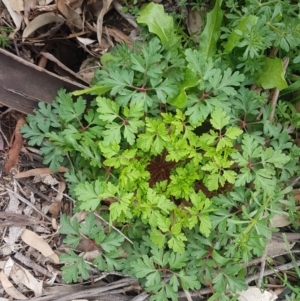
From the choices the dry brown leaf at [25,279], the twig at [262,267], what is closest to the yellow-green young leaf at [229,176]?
the twig at [262,267]

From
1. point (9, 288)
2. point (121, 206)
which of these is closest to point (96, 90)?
point (121, 206)

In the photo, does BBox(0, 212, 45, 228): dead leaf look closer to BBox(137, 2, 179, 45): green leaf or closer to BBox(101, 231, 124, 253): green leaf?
BBox(101, 231, 124, 253): green leaf

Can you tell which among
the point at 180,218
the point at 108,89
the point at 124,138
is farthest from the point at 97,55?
the point at 180,218

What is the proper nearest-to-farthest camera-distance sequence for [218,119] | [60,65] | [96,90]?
[218,119]
[96,90]
[60,65]

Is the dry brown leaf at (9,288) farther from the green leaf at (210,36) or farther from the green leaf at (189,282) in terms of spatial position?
the green leaf at (210,36)

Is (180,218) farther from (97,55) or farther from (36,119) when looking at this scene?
Answer: (97,55)

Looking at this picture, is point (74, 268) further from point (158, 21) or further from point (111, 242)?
point (158, 21)
